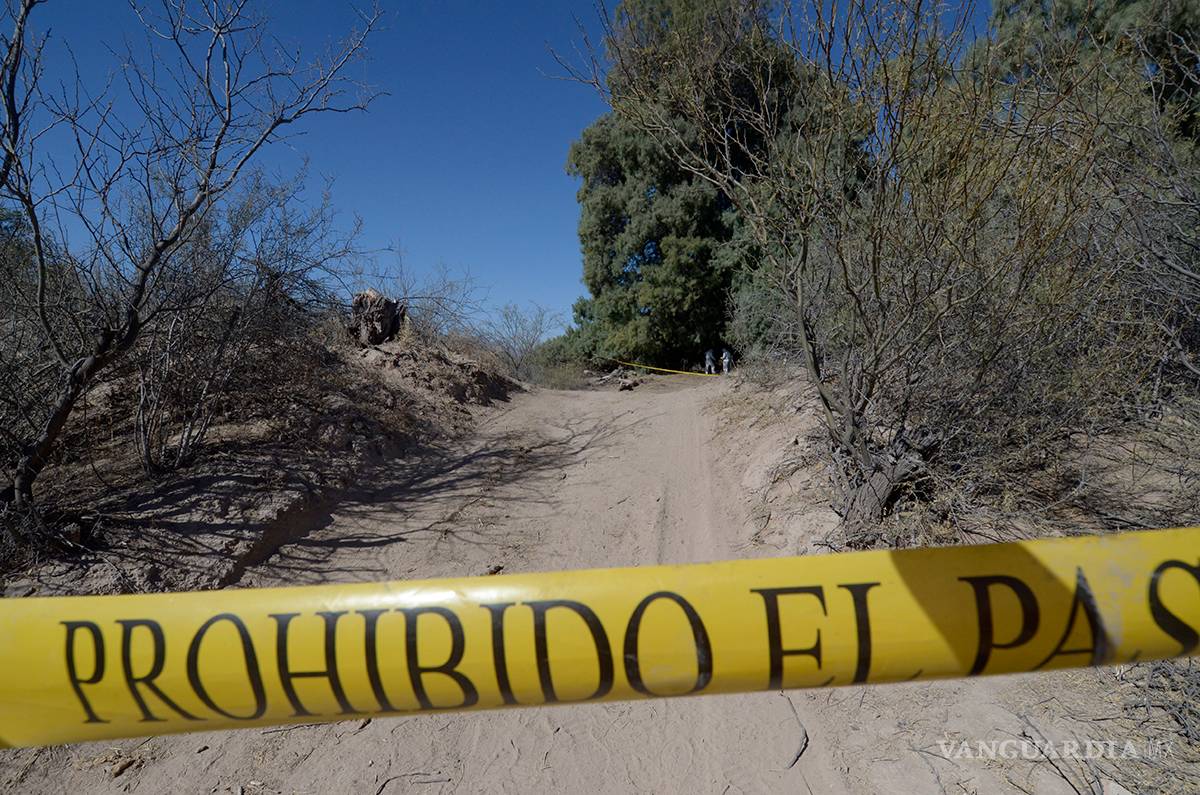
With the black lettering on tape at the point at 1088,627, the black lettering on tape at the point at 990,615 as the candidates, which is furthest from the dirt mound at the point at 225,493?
the black lettering on tape at the point at 1088,627

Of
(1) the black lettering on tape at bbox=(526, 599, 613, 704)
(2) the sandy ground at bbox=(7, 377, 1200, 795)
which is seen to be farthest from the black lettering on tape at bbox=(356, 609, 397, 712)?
(2) the sandy ground at bbox=(7, 377, 1200, 795)

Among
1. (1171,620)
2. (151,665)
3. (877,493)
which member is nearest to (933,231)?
(877,493)

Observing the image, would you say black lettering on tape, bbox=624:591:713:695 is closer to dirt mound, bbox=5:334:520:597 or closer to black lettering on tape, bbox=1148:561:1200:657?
black lettering on tape, bbox=1148:561:1200:657

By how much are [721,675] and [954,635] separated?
1.66 feet

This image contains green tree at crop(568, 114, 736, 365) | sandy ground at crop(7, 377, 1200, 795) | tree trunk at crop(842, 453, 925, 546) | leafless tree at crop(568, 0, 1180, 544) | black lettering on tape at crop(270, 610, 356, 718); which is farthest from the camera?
green tree at crop(568, 114, 736, 365)

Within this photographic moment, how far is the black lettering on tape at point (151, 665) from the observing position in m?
1.20

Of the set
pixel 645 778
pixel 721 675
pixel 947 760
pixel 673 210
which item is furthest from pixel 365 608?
pixel 673 210

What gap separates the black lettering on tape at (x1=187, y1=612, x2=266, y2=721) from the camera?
46.8 inches

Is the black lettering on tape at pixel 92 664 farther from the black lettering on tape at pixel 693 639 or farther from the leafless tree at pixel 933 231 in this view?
the leafless tree at pixel 933 231

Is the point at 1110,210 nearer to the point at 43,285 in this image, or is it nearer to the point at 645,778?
the point at 645,778

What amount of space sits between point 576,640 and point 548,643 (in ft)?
0.20

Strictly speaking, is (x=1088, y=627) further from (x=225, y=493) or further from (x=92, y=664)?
(x=225, y=493)

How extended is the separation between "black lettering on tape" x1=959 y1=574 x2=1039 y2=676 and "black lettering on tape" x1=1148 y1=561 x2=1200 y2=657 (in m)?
0.25

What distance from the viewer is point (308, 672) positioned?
1.18 meters
